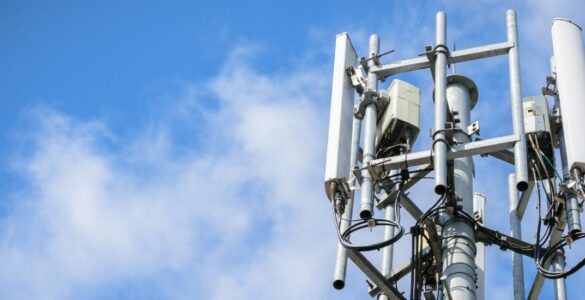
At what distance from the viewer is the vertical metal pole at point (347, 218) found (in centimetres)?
1362

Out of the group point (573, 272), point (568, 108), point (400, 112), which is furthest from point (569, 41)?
point (573, 272)

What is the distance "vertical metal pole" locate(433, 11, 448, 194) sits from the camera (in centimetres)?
1317

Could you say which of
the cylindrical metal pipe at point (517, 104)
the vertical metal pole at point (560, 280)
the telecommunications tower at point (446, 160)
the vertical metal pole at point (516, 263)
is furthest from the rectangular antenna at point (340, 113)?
the vertical metal pole at point (560, 280)

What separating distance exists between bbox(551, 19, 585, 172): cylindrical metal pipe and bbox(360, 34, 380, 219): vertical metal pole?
2592mm

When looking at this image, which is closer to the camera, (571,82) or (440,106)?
(571,82)

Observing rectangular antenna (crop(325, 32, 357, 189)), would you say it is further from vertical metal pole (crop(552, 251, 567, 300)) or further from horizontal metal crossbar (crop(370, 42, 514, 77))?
vertical metal pole (crop(552, 251, 567, 300))

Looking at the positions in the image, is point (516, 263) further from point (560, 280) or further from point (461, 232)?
point (461, 232)

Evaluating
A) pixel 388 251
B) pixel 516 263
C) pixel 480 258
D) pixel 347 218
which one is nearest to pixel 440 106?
pixel 347 218

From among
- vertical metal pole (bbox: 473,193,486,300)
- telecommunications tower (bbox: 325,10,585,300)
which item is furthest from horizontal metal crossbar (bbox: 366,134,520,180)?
vertical metal pole (bbox: 473,193,486,300)

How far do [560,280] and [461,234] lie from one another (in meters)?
1.80

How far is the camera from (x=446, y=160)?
540 inches

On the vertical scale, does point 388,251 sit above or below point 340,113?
below

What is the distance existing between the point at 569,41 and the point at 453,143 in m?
2.25

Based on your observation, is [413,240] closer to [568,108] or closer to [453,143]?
[453,143]
